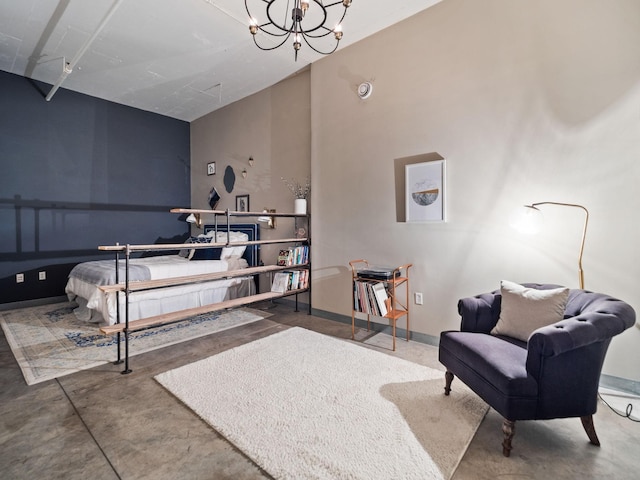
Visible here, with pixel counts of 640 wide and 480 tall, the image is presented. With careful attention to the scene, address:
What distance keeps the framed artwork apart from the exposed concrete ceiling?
1589 millimetres

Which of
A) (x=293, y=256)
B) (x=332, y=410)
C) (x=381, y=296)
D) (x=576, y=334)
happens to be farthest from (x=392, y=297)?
(x=576, y=334)

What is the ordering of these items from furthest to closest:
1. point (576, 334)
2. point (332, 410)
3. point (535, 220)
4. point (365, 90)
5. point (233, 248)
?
point (233, 248)
point (365, 90)
point (535, 220)
point (332, 410)
point (576, 334)

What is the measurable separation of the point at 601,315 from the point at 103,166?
644 cm

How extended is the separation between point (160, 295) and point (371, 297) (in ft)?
8.47

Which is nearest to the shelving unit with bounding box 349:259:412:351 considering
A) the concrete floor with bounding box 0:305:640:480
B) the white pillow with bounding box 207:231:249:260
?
the concrete floor with bounding box 0:305:640:480

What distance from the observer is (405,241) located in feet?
10.5

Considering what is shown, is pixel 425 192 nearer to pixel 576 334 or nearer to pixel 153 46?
pixel 576 334

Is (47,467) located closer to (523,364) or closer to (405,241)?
(523,364)

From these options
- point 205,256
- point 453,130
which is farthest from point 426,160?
point 205,256

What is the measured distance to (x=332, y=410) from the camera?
6.40 ft

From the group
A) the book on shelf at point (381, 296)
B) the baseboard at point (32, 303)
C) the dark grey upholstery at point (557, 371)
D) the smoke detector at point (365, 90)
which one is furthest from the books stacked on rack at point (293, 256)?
the baseboard at point (32, 303)

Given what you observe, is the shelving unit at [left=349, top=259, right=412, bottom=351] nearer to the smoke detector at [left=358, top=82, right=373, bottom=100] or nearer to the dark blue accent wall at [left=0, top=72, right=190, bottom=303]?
the smoke detector at [left=358, top=82, right=373, bottom=100]

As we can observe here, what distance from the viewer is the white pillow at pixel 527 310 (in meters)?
1.93

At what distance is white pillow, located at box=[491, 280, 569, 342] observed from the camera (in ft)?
6.33
